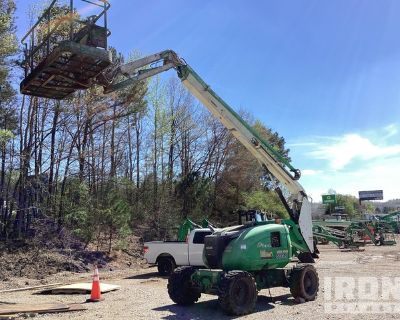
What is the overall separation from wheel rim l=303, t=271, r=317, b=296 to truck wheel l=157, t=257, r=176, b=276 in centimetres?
766

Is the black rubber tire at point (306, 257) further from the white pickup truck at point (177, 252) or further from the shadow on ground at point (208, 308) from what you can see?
the shadow on ground at point (208, 308)

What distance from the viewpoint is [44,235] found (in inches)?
829

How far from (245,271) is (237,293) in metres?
0.61

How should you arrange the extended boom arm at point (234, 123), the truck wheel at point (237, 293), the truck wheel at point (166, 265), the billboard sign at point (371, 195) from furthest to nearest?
1. the billboard sign at point (371, 195)
2. the truck wheel at point (166, 265)
3. the extended boom arm at point (234, 123)
4. the truck wheel at point (237, 293)

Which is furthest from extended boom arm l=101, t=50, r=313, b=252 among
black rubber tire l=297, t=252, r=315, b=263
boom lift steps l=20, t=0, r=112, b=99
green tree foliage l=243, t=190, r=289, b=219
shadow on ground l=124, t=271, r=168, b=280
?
A: green tree foliage l=243, t=190, r=289, b=219

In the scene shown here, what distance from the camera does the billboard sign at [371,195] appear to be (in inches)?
3706

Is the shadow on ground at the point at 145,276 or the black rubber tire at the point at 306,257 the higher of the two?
the black rubber tire at the point at 306,257

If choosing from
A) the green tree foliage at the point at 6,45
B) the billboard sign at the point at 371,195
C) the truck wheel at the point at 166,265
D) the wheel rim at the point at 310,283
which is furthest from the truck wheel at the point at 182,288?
the billboard sign at the point at 371,195

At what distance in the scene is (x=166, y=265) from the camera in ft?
59.5

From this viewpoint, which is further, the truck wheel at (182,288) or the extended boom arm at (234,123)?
the extended boom arm at (234,123)

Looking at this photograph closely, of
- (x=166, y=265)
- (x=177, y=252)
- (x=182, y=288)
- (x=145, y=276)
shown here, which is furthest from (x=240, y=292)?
(x=145, y=276)

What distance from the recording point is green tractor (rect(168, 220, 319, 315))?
9836 millimetres

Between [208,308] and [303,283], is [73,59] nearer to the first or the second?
[208,308]

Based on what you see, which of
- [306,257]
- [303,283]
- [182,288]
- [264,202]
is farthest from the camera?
[264,202]
